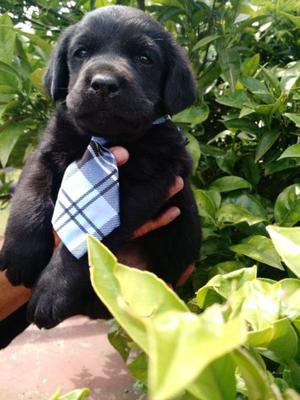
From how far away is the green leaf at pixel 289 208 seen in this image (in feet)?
5.72

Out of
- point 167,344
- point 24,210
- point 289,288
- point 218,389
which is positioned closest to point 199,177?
point 24,210

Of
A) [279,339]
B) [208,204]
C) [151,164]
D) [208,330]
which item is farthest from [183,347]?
[208,204]

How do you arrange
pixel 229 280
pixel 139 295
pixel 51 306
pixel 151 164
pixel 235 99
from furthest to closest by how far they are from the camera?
pixel 235 99, pixel 151 164, pixel 51 306, pixel 229 280, pixel 139 295

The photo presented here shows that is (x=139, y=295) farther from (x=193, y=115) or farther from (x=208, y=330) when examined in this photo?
(x=193, y=115)

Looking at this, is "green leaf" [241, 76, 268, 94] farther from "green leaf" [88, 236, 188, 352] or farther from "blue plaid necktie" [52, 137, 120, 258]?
"green leaf" [88, 236, 188, 352]

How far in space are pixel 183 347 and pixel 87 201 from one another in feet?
4.28

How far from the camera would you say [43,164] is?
6.08ft

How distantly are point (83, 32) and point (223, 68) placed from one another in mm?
604

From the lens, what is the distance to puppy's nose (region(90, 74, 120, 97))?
1.53 m

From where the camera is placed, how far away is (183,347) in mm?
347

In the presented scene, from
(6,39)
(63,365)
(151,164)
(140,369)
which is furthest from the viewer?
(63,365)

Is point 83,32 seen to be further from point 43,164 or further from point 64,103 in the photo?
point 43,164

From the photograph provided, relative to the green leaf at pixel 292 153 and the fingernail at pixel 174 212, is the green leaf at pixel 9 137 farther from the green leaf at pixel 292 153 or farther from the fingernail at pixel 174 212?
the green leaf at pixel 292 153

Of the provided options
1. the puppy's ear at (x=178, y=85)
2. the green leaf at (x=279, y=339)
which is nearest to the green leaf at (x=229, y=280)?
the green leaf at (x=279, y=339)
